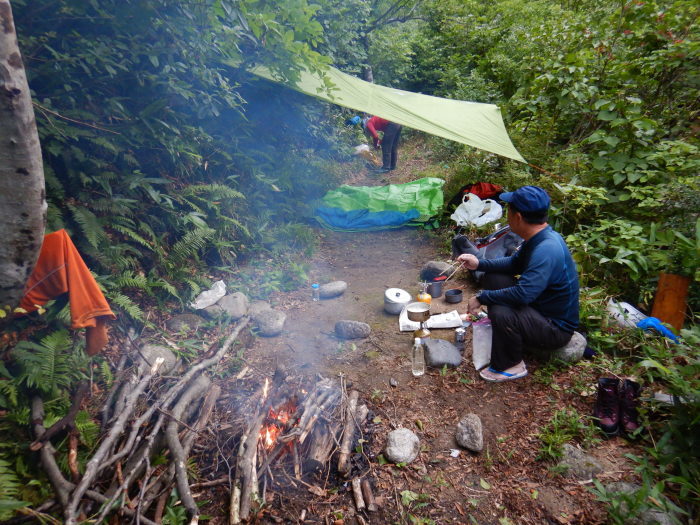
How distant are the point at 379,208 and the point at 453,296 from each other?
2781mm

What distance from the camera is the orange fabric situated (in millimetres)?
2259

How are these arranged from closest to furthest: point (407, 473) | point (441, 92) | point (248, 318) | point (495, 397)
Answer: point (407, 473) < point (495, 397) < point (248, 318) < point (441, 92)

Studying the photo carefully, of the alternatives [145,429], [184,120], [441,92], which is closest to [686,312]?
[145,429]

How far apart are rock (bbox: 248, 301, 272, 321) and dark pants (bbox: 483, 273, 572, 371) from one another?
2.41 m

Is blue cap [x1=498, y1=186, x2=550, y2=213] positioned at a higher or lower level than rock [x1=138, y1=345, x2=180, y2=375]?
higher

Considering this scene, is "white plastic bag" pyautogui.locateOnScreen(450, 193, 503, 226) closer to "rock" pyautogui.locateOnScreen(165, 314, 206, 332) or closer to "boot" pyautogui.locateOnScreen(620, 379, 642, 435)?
"boot" pyautogui.locateOnScreen(620, 379, 642, 435)

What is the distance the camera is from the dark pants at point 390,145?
8.41 m

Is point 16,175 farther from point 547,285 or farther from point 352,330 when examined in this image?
point 547,285

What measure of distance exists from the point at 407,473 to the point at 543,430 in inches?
39.4

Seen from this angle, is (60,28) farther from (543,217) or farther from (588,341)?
(588,341)

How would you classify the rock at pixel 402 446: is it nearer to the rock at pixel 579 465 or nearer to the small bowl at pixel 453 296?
the rock at pixel 579 465

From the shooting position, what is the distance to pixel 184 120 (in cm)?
427

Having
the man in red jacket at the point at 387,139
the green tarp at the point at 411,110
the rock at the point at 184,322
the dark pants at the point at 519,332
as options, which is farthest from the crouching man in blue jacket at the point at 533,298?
the man in red jacket at the point at 387,139

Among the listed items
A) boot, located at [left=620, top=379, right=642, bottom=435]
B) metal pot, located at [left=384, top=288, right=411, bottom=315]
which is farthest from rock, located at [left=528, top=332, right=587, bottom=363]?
metal pot, located at [left=384, top=288, right=411, bottom=315]
